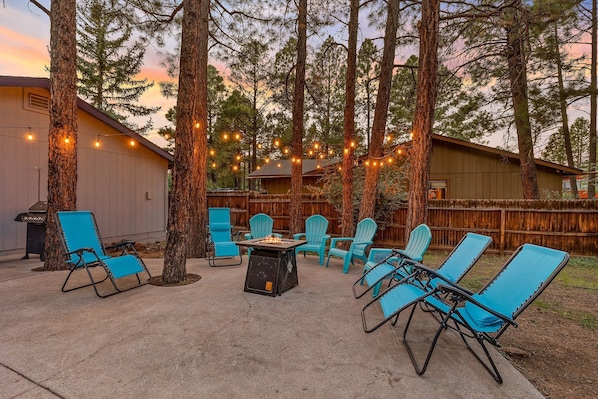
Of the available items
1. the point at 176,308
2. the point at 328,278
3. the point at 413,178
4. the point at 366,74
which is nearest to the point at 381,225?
the point at 413,178

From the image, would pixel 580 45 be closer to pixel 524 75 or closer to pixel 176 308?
pixel 524 75

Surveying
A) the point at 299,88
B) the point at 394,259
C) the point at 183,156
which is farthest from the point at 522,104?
the point at 183,156

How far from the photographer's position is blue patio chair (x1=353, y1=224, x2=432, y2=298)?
3.48 m

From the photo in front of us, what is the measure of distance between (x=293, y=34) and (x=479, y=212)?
7158 mm

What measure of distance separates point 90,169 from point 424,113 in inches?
323

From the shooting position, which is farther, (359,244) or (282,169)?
(282,169)

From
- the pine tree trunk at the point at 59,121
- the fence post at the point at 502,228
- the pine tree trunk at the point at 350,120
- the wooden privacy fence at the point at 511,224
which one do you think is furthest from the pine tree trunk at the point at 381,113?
the pine tree trunk at the point at 59,121

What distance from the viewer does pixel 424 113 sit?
5086 millimetres

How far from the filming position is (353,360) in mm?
2307

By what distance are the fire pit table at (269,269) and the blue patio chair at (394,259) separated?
0.96 meters

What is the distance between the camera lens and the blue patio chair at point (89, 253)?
376 cm

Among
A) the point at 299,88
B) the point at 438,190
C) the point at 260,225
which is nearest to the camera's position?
the point at 260,225

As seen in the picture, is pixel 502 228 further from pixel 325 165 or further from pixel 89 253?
pixel 89 253

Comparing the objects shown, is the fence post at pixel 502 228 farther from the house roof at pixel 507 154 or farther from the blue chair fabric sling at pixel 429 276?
the blue chair fabric sling at pixel 429 276
